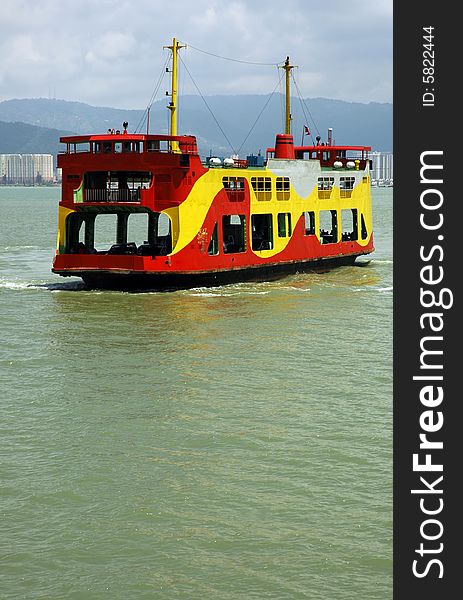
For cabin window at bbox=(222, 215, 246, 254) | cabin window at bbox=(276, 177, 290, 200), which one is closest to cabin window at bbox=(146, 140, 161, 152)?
cabin window at bbox=(222, 215, 246, 254)

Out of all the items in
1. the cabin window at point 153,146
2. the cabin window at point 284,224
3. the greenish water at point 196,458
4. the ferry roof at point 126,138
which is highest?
the ferry roof at point 126,138

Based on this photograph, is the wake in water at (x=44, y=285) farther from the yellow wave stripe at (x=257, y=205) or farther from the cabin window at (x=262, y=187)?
the cabin window at (x=262, y=187)

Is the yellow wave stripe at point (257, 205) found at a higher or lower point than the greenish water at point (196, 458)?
higher

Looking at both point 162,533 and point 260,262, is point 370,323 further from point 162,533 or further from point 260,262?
point 162,533

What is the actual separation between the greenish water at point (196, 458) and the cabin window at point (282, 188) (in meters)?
10.4

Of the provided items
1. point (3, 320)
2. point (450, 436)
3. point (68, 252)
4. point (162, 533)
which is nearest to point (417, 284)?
point (450, 436)

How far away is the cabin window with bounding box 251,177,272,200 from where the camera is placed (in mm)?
35656

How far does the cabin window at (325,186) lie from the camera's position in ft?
132

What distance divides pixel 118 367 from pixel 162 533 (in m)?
9.13

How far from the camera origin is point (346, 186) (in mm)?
42562

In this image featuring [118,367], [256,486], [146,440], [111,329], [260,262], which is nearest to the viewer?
[256,486]

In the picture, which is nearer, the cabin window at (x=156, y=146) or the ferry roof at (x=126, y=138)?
the ferry roof at (x=126, y=138)

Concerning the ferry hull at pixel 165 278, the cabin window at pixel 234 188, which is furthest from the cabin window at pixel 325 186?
the cabin window at pixel 234 188

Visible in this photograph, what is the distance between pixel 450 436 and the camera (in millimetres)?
8414
